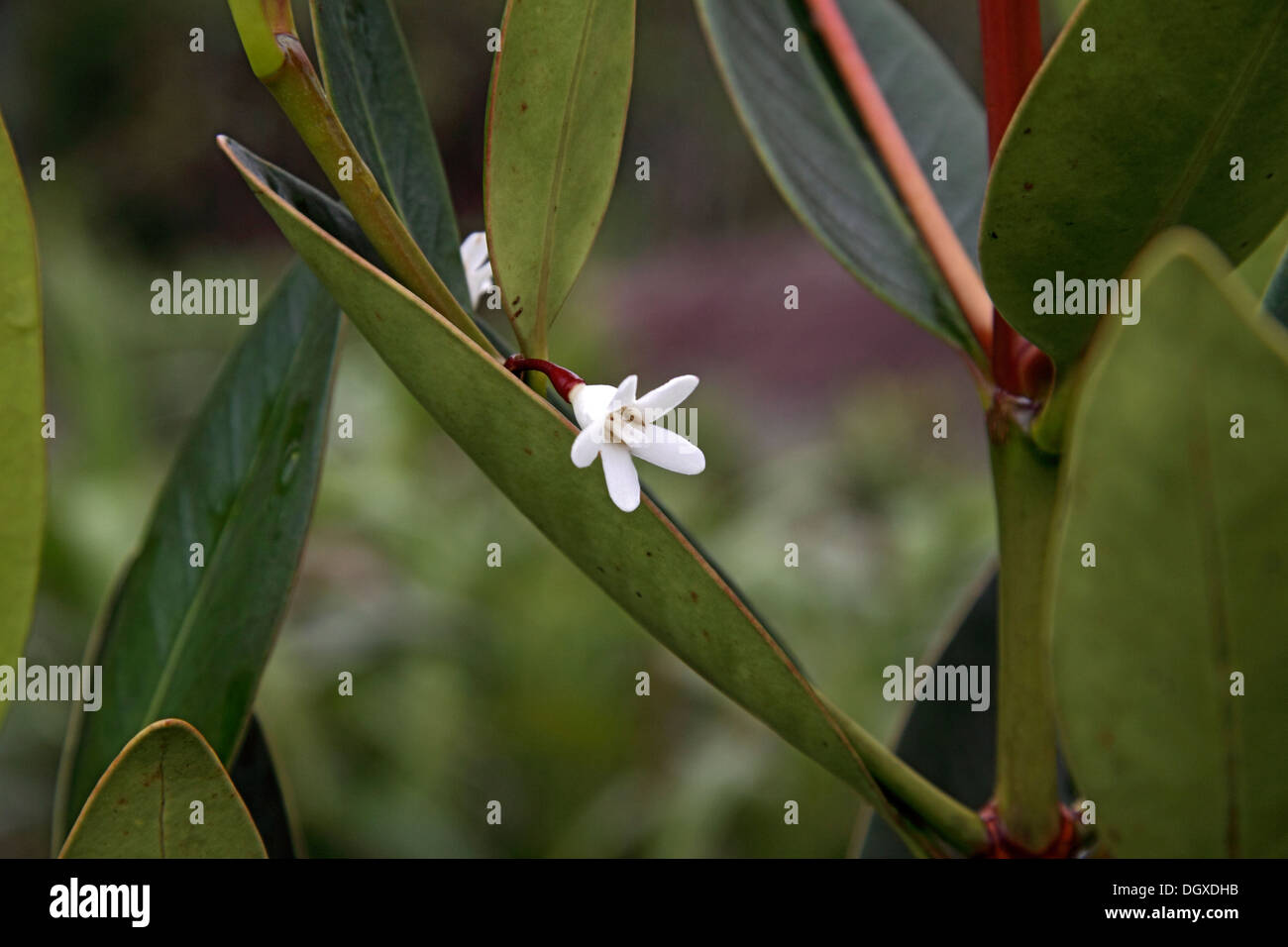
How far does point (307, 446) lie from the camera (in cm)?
46

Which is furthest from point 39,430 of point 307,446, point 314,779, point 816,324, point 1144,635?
point 816,324

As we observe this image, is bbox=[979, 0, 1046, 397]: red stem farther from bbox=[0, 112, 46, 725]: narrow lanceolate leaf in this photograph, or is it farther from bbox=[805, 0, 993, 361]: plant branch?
bbox=[0, 112, 46, 725]: narrow lanceolate leaf

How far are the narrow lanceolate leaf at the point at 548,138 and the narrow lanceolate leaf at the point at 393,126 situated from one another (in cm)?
4

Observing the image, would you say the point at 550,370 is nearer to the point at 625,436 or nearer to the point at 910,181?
the point at 625,436

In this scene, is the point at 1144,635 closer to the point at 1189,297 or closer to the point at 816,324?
the point at 1189,297

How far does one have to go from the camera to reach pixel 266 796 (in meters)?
0.52

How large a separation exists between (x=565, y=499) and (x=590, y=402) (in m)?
0.05

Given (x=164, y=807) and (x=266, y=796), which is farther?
(x=266, y=796)

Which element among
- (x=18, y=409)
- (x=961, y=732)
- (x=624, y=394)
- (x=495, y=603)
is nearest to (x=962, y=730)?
(x=961, y=732)

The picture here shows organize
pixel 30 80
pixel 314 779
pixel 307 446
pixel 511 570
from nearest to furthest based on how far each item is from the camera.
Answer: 1. pixel 307 446
2. pixel 314 779
3. pixel 511 570
4. pixel 30 80

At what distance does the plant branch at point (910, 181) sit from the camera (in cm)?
47

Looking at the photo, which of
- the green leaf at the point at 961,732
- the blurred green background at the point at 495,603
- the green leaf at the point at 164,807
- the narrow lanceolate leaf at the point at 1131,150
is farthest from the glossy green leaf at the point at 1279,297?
the blurred green background at the point at 495,603

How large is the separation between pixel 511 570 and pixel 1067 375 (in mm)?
1565
